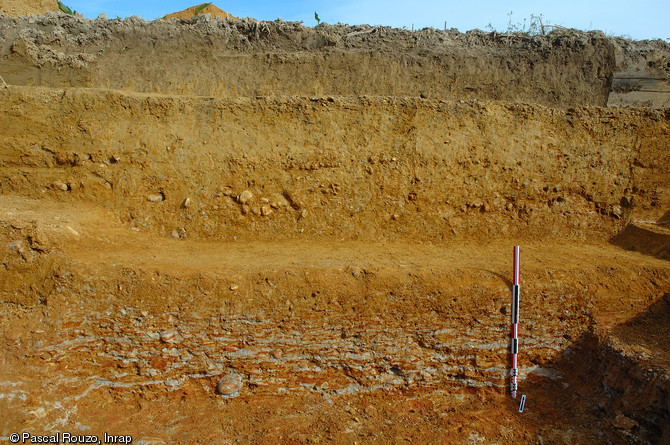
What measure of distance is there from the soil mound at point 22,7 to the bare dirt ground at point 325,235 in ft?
13.1

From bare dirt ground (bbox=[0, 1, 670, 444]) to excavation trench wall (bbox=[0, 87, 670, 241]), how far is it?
3 centimetres

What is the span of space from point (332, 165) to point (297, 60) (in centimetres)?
215

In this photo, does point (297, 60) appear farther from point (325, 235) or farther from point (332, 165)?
point (325, 235)

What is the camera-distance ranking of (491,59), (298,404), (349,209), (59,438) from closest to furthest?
(59,438) → (298,404) → (349,209) → (491,59)

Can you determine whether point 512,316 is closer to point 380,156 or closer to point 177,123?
point 380,156

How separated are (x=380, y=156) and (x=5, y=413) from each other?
16.5 feet

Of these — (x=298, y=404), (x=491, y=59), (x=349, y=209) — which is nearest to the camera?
(x=298, y=404)

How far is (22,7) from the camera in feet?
33.9

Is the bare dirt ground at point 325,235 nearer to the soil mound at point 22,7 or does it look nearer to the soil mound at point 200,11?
the soil mound at point 22,7

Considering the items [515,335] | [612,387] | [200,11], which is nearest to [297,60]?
[515,335]

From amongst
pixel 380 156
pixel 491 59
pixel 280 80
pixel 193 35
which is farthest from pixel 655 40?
pixel 193 35

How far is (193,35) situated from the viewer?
23.3 feet

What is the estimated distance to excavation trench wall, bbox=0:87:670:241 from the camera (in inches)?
229

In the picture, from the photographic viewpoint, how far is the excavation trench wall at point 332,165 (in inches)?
229
